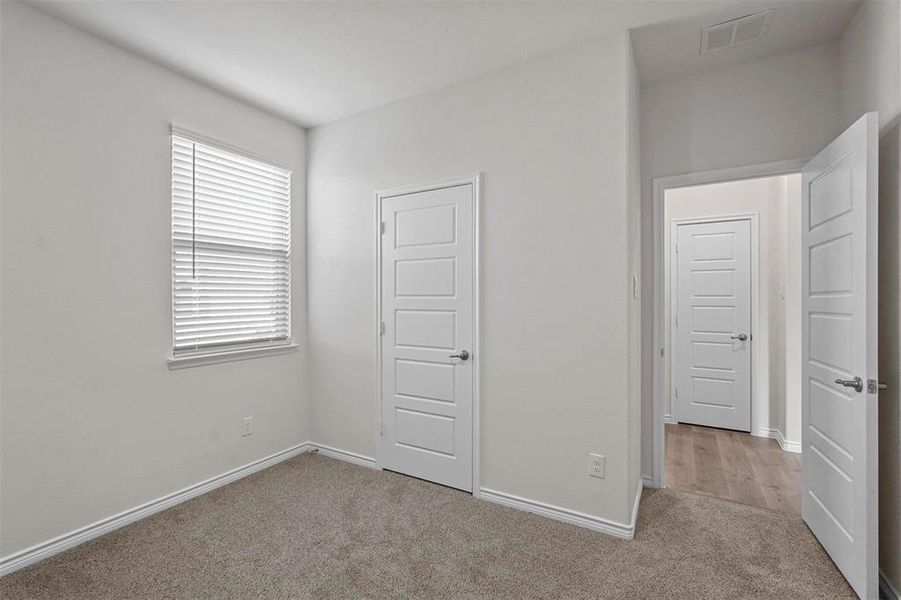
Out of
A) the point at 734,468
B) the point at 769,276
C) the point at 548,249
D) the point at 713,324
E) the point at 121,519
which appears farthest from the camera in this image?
the point at 713,324

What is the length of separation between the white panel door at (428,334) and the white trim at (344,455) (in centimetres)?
15

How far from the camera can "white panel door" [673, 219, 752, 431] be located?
4.36 meters

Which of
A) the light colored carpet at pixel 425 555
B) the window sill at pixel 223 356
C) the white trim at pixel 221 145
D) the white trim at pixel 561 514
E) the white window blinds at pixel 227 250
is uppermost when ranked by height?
the white trim at pixel 221 145

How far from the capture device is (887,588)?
1.94 m

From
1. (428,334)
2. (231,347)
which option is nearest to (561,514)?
(428,334)

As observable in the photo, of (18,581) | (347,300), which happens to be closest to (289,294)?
(347,300)

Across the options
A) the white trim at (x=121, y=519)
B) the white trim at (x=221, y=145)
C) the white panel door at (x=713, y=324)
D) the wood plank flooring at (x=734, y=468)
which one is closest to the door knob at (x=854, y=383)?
the wood plank flooring at (x=734, y=468)

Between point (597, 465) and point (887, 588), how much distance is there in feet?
4.16

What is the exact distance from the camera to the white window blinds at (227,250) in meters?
2.94

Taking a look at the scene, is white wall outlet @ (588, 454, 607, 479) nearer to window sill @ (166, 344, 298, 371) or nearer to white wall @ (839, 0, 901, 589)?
white wall @ (839, 0, 901, 589)

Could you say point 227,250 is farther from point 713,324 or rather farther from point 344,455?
point 713,324

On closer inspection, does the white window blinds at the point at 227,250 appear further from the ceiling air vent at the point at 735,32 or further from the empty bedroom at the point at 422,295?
the ceiling air vent at the point at 735,32

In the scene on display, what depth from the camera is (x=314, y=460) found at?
3.60 m

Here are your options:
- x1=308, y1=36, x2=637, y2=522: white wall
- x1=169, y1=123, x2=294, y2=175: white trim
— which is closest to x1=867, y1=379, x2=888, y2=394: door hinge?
x1=308, y1=36, x2=637, y2=522: white wall
